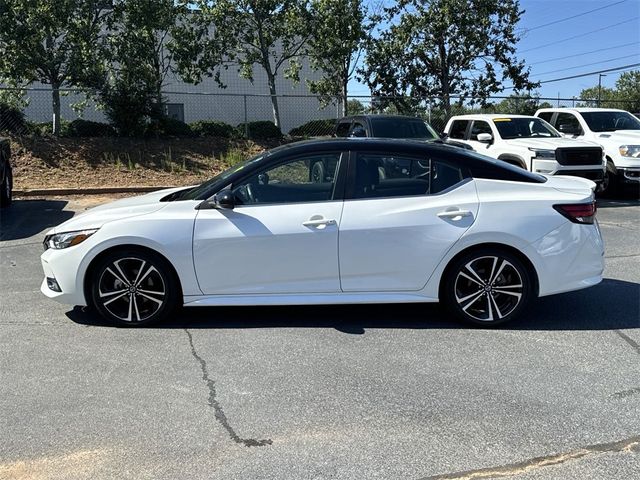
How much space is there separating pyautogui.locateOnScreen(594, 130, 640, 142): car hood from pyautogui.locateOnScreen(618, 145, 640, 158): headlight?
0.33 feet

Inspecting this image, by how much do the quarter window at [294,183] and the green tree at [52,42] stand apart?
1324cm

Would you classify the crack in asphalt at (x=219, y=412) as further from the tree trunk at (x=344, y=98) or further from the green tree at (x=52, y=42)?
the tree trunk at (x=344, y=98)

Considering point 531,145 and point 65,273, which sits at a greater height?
point 531,145

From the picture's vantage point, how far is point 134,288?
196 inches

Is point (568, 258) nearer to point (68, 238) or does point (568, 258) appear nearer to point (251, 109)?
point (68, 238)

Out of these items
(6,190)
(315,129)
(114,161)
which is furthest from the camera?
(315,129)

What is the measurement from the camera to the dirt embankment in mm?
14523

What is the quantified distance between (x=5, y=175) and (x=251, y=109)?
61.0 feet

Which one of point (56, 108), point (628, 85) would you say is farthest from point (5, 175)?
point (628, 85)

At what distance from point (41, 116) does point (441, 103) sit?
47.7ft

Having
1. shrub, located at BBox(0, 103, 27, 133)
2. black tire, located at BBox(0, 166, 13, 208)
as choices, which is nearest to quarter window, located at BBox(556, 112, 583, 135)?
black tire, located at BBox(0, 166, 13, 208)

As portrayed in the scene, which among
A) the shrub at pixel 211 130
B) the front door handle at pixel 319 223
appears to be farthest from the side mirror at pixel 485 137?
the shrub at pixel 211 130

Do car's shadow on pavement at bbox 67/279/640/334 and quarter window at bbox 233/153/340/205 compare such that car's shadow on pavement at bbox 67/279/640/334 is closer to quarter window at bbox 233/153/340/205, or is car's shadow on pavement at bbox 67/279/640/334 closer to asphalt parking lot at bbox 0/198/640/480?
asphalt parking lot at bbox 0/198/640/480

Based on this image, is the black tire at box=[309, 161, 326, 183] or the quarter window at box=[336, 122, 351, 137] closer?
the black tire at box=[309, 161, 326, 183]
